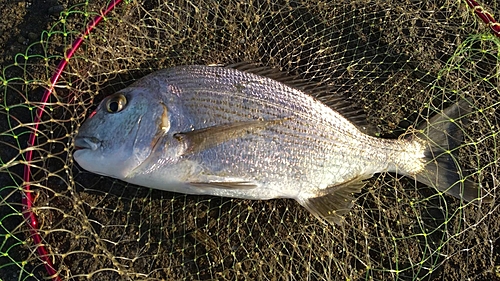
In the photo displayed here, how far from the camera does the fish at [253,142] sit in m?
2.27

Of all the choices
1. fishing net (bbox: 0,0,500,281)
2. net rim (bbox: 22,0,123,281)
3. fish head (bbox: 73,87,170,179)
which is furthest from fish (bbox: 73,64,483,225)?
net rim (bbox: 22,0,123,281)

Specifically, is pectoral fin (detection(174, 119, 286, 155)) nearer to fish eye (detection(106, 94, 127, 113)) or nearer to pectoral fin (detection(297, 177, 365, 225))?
fish eye (detection(106, 94, 127, 113))

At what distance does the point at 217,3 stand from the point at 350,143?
4.47 feet

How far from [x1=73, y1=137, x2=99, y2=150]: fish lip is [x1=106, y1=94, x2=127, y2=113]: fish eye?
203mm

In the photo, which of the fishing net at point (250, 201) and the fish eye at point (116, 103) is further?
the fishing net at point (250, 201)

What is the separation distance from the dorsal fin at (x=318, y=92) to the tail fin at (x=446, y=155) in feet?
1.23

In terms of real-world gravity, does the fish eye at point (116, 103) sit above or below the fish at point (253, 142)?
above

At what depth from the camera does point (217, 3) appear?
2.80m

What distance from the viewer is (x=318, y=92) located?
8.52 feet

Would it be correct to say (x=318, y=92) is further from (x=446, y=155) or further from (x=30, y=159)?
(x=30, y=159)

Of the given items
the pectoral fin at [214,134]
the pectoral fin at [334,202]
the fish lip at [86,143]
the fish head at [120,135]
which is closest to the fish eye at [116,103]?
the fish head at [120,135]

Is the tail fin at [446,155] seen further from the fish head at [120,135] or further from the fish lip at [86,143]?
the fish lip at [86,143]

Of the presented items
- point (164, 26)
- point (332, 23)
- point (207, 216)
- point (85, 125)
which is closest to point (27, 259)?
point (85, 125)

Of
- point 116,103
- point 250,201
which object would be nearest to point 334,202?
point 250,201
